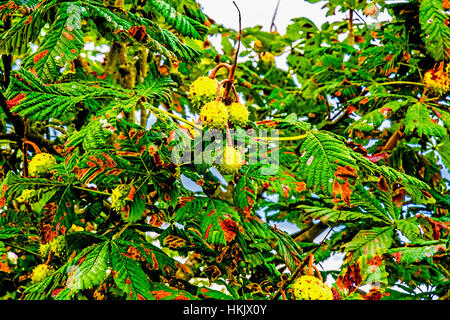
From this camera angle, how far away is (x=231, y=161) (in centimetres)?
82

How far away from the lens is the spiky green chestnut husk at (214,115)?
830mm

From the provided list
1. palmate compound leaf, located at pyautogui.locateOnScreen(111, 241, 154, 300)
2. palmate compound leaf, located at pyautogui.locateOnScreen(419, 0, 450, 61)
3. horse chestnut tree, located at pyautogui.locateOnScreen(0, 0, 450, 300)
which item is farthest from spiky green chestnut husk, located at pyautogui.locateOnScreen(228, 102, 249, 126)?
palmate compound leaf, located at pyautogui.locateOnScreen(419, 0, 450, 61)

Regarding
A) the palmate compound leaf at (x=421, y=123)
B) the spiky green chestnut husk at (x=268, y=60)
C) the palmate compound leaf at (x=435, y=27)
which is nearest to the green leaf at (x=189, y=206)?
the palmate compound leaf at (x=421, y=123)

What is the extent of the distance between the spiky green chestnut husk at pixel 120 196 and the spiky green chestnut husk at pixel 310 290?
42 centimetres

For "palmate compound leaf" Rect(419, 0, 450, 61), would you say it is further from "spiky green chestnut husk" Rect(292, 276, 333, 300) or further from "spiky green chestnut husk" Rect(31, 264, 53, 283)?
"spiky green chestnut husk" Rect(31, 264, 53, 283)

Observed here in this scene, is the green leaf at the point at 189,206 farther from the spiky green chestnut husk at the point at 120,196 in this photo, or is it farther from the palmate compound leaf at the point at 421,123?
the palmate compound leaf at the point at 421,123

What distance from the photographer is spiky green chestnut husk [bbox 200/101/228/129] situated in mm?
830

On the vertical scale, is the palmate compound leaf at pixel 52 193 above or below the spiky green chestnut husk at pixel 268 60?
below

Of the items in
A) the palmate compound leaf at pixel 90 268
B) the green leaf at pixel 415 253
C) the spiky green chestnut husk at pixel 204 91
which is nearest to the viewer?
the palmate compound leaf at pixel 90 268

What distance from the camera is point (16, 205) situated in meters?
1.80

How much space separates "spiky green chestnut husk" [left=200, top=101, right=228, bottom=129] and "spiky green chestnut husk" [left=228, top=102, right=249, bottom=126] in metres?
0.04

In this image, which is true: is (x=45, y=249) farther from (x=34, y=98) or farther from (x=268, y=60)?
(x=268, y=60)

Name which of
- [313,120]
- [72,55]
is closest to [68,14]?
[72,55]
